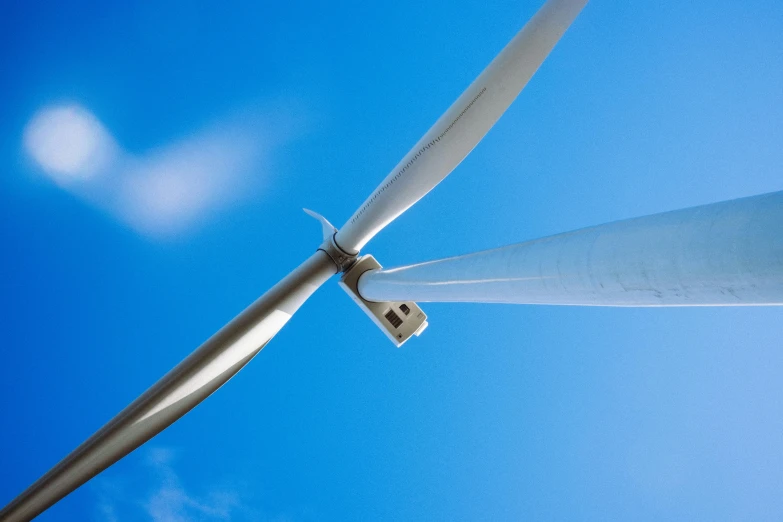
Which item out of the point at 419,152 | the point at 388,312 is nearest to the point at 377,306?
the point at 388,312

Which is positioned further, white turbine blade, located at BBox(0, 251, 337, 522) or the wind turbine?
Answer: white turbine blade, located at BBox(0, 251, 337, 522)

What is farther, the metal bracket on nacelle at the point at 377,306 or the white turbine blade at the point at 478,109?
the metal bracket on nacelle at the point at 377,306

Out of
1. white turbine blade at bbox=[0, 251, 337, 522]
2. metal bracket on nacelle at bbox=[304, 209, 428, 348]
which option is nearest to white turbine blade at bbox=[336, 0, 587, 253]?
metal bracket on nacelle at bbox=[304, 209, 428, 348]

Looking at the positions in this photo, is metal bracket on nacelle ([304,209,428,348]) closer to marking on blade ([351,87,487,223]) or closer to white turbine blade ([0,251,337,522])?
white turbine blade ([0,251,337,522])

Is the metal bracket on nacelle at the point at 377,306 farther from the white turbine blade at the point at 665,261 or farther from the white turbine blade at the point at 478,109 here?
the white turbine blade at the point at 665,261

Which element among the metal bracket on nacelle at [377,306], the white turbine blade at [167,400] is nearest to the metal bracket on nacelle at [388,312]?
the metal bracket on nacelle at [377,306]

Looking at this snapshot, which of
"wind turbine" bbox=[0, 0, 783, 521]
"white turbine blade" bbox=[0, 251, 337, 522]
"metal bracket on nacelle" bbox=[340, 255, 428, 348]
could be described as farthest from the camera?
"metal bracket on nacelle" bbox=[340, 255, 428, 348]

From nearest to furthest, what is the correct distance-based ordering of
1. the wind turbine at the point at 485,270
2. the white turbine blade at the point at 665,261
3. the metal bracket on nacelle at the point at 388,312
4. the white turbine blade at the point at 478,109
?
1. the white turbine blade at the point at 665,261
2. the wind turbine at the point at 485,270
3. the white turbine blade at the point at 478,109
4. the metal bracket on nacelle at the point at 388,312
